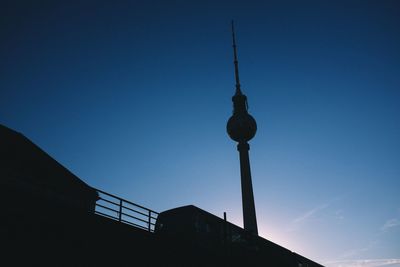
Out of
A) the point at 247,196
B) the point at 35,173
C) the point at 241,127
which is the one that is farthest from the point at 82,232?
the point at 241,127

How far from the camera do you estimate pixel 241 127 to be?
5534 cm

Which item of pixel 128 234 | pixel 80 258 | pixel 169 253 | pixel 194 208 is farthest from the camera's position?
pixel 194 208

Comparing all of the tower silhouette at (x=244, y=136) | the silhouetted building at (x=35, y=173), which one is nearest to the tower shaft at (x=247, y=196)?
the tower silhouette at (x=244, y=136)

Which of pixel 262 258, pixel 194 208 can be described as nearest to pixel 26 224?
pixel 194 208

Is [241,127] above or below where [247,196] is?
above

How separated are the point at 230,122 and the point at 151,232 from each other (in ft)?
148

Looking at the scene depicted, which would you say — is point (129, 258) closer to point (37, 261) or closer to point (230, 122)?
point (37, 261)

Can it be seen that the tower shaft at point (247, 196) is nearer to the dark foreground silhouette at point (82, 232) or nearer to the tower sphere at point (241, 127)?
the tower sphere at point (241, 127)

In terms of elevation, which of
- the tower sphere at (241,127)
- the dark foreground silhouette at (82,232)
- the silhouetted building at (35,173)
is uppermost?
the tower sphere at (241,127)

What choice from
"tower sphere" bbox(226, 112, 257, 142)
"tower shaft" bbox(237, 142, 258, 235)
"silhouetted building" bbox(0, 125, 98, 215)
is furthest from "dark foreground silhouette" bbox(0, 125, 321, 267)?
"tower sphere" bbox(226, 112, 257, 142)

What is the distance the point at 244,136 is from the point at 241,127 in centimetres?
173

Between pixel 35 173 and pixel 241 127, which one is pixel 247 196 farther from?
pixel 35 173

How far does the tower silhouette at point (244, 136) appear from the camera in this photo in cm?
4729

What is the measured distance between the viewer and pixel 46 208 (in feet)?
33.7
